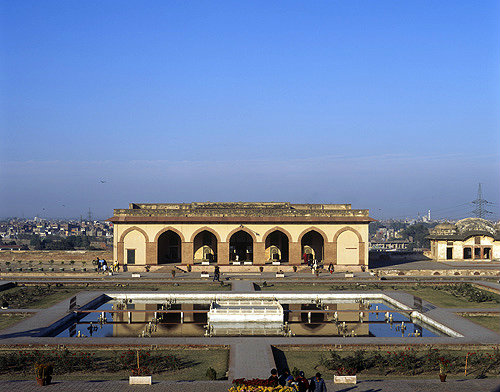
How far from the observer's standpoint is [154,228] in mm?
40688

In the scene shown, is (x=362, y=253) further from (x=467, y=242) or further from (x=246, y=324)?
(x=246, y=324)

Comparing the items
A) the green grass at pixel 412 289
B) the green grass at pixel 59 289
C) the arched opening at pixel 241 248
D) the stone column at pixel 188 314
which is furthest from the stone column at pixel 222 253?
the stone column at pixel 188 314

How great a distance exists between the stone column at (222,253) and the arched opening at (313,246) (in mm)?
7043

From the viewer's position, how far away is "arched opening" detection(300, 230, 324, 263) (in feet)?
145

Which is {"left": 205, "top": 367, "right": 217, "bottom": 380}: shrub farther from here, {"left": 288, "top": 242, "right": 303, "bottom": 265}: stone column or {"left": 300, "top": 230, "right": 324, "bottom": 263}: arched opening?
{"left": 300, "top": 230, "right": 324, "bottom": 263}: arched opening

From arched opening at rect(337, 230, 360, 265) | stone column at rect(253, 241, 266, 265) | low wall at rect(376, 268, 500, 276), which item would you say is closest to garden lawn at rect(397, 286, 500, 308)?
low wall at rect(376, 268, 500, 276)

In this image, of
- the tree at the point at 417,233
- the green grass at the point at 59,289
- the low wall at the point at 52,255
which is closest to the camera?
the green grass at the point at 59,289

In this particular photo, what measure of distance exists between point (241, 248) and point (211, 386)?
98.1 ft

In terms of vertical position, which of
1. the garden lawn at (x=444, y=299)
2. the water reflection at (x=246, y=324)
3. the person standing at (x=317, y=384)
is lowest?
the water reflection at (x=246, y=324)

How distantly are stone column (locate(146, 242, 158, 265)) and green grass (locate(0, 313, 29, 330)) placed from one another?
15.9m

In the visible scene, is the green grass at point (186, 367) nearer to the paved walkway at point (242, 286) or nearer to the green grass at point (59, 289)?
the green grass at point (59, 289)

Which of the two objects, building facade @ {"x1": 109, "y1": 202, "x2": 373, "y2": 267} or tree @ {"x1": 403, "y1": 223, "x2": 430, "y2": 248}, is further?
tree @ {"x1": 403, "y1": 223, "x2": 430, "y2": 248}

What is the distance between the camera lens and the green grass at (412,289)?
93.9 ft

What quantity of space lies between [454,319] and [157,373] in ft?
46.4
